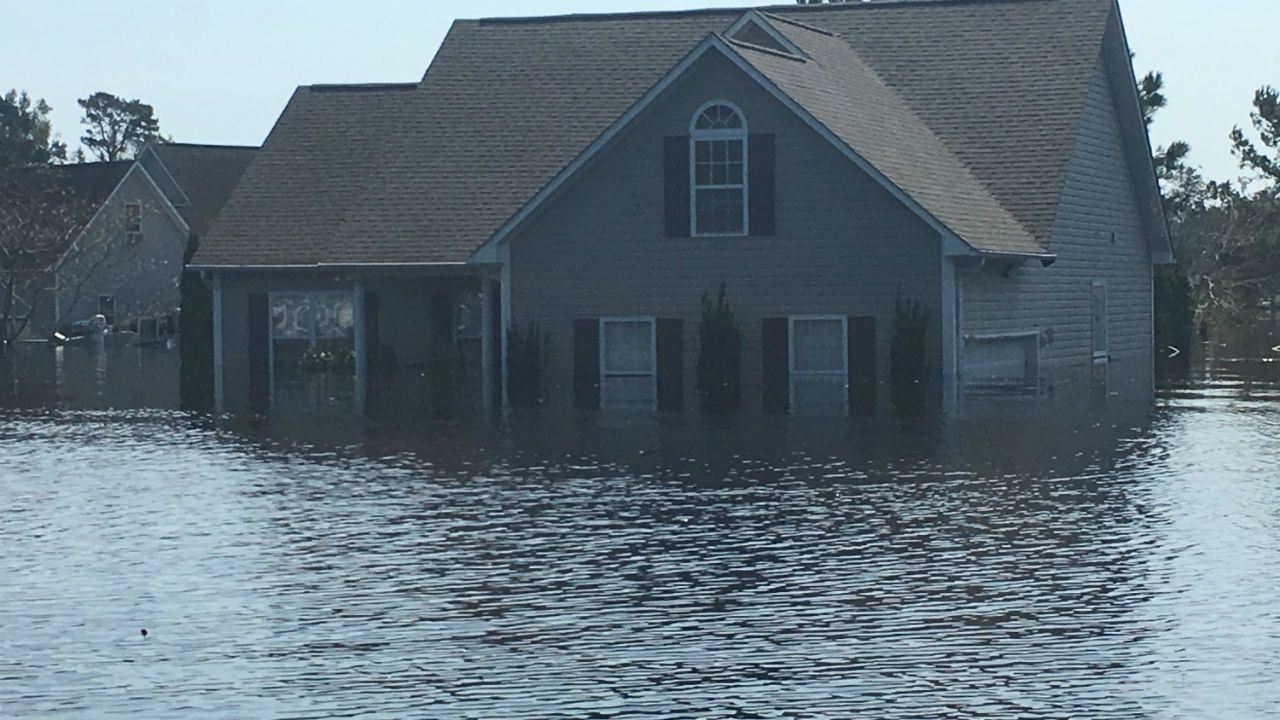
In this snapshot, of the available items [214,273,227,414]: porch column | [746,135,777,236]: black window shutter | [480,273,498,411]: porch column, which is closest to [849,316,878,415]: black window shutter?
[746,135,777,236]: black window shutter

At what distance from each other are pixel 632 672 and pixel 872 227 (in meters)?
27.8

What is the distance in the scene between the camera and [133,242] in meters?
89.4

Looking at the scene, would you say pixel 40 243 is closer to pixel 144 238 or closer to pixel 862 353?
pixel 144 238

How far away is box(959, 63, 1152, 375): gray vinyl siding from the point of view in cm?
4281

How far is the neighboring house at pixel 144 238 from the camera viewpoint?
88688 mm

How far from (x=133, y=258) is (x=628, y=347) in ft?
169

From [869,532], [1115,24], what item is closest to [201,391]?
[1115,24]

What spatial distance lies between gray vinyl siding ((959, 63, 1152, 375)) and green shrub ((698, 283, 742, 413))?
4212mm

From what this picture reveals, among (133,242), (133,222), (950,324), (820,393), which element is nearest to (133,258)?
(133,242)

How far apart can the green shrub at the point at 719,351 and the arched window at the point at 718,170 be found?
1.50 metres

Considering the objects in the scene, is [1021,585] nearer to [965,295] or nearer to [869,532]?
[869,532]

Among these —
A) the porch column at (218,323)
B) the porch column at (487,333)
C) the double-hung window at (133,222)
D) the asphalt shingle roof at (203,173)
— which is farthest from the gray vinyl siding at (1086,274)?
the double-hung window at (133,222)

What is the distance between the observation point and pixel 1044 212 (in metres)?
44.3

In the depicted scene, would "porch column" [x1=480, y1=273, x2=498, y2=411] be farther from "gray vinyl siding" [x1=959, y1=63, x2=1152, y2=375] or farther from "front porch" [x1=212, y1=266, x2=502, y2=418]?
"gray vinyl siding" [x1=959, y1=63, x2=1152, y2=375]
